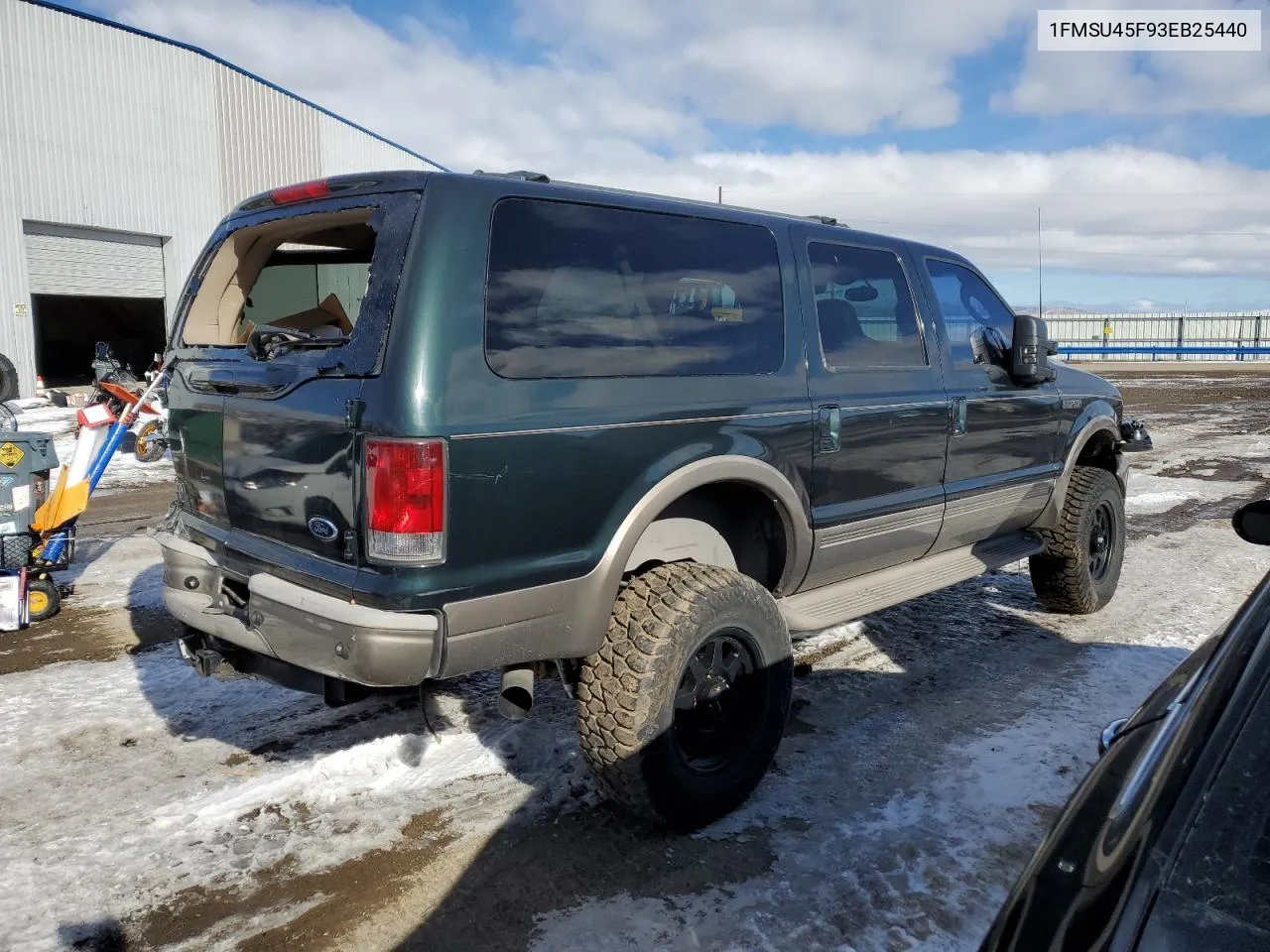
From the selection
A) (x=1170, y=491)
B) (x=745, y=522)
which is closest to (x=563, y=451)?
(x=745, y=522)

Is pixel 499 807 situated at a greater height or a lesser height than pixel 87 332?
lesser

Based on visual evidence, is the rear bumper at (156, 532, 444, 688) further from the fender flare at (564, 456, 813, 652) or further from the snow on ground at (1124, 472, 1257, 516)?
the snow on ground at (1124, 472, 1257, 516)

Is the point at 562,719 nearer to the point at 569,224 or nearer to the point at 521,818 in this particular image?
the point at 521,818

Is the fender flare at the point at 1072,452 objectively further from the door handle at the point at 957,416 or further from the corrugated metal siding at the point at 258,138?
the corrugated metal siding at the point at 258,138

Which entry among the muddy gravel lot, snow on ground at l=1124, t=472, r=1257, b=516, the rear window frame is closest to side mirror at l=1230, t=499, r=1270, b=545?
the muddy gravel lot

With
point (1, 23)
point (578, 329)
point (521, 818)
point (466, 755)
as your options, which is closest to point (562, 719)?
point (466, 755)

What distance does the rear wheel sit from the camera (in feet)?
17.4

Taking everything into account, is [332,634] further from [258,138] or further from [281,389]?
[258,138]

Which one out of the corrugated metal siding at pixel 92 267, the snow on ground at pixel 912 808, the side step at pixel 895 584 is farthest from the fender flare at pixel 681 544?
the corrugated metal siding at pixel 92 267

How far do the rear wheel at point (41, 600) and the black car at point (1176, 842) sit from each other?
18.0 feet

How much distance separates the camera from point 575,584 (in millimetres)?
2885

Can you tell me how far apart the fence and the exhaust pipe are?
3613 cm

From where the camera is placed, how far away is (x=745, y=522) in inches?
145

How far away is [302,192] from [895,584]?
286cm
